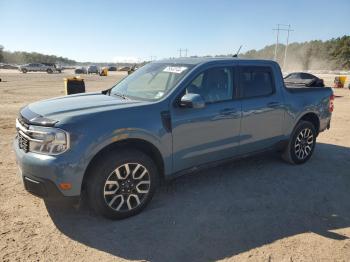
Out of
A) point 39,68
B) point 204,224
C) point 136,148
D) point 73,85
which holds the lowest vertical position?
point 204,224

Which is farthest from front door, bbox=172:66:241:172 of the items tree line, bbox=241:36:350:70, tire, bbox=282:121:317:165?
tree line, bbox=241:36:350:70

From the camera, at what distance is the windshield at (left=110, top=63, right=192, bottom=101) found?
408cm

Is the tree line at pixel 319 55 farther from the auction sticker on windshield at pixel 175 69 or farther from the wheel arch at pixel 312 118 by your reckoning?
the auction sticker on windshield at pixel 175 69

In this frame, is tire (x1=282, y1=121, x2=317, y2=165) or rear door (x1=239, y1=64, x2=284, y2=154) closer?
rear door (x1=239, y1=64, x2=284, y2=154)

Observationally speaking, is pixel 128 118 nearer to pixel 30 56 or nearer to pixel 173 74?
pixel 173 74

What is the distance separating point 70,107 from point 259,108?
2.67 m

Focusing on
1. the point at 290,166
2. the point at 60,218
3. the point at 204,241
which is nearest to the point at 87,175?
the point at 60,218

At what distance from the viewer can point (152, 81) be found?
4.46 meters

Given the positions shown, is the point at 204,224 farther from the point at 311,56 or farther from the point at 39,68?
the point at 311,56

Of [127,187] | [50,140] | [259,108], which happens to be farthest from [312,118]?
[50,140]

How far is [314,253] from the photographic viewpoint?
3168 mm

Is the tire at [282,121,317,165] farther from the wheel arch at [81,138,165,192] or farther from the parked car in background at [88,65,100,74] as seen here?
the parked car in background at [88,65,100,74]

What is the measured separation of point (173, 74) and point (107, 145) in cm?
142

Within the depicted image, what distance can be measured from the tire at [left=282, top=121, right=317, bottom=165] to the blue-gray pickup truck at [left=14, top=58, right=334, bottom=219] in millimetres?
204
